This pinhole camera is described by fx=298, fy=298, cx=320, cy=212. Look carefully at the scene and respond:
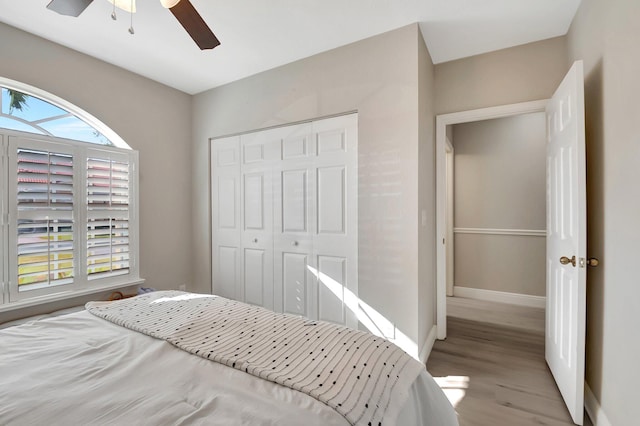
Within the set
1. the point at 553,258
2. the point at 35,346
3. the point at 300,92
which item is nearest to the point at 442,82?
the point at 300,92

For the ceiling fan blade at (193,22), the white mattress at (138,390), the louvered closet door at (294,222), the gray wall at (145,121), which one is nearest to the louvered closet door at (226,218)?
the gray wall at (145,121)

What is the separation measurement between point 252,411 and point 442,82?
2.92 meters

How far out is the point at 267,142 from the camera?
295 cm

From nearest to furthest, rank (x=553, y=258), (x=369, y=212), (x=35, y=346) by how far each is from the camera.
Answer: (x=35, y=346) < (x=553, y=258) < (x=369, y=212)

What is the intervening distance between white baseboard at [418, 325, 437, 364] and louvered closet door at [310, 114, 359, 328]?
0.54m

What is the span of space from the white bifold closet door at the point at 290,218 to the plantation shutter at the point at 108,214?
0.84 meters

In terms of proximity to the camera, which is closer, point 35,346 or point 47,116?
point 35,346

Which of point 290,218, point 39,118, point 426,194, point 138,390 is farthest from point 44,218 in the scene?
point 426,194

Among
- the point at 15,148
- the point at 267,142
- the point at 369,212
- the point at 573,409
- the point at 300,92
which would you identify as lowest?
the point at 573,409

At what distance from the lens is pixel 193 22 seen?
1533 millimetres

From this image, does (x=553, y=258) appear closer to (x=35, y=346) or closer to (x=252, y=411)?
(x=252, y=411)

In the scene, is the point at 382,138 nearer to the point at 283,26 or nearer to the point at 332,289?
the point at 283,26

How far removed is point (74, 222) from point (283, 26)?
2329mm

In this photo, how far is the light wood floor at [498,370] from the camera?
1.74 m
